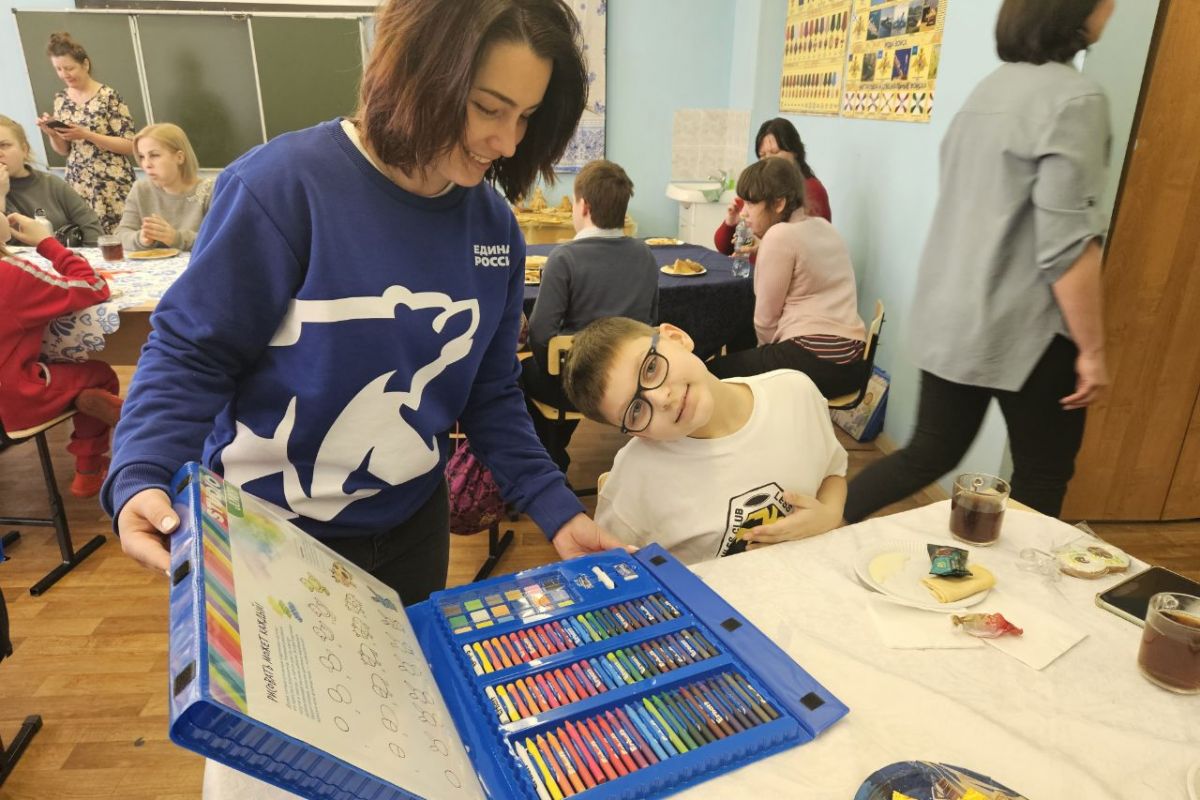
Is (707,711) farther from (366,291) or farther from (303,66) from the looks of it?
(303,66)

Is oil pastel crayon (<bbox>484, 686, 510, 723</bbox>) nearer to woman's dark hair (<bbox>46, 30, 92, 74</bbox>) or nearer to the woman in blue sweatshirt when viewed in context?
the woman in blue sweatshirt

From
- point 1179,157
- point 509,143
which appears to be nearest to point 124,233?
point 509,143

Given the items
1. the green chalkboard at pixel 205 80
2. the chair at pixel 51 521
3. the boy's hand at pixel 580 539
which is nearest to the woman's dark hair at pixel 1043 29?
the boy's hand at pixel 580 539

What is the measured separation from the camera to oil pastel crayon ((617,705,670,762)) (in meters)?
0.68

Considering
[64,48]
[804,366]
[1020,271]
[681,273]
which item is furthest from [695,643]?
[64,48]

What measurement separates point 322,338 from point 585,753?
1.77 ft

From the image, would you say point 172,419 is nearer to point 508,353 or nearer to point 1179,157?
point 508,353

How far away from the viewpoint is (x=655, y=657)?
2.57 feet

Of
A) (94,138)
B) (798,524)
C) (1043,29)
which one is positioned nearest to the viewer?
(798,524)

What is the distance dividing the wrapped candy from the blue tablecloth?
7.31ft

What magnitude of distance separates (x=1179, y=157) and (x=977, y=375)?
1.19 meters

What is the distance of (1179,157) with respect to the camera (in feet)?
7.46

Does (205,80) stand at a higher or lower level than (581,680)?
higher

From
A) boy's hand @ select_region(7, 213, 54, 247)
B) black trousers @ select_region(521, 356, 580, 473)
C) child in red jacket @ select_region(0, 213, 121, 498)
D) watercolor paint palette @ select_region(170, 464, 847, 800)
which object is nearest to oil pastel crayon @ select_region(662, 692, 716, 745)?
watercolor paint palette @ select_region(170, 464, 847, 800)
